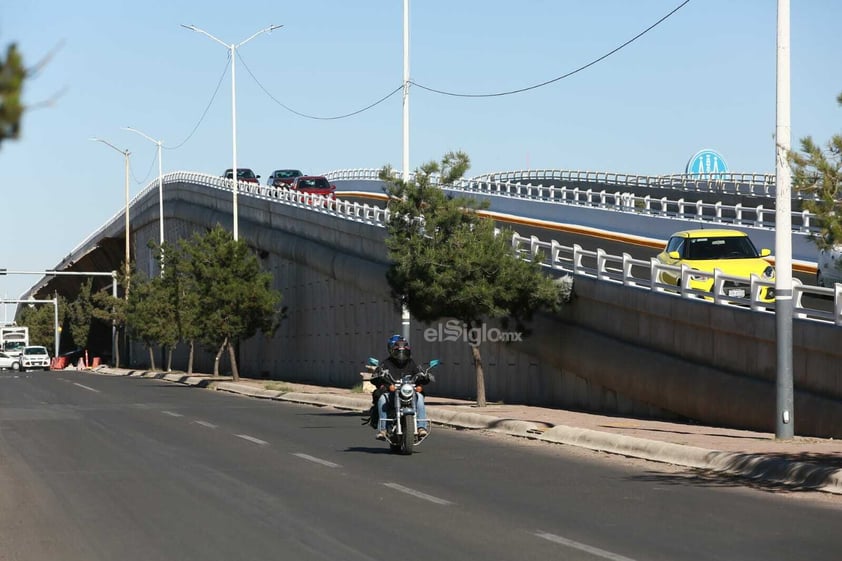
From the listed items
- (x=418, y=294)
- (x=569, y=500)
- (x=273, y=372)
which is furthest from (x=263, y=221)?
(x=569, y=500)

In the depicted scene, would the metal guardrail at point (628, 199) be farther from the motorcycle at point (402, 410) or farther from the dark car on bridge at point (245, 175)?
the motorcycle at point (402, 410)

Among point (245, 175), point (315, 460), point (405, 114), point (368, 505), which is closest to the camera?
point (368, 505)

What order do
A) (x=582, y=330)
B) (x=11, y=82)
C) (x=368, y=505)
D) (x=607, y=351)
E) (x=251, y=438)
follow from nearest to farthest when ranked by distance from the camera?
(x=11, y=82) < (x=368, y=505) < (x=251, y=438) < (x=607, y=351) < (x=582, y=330)

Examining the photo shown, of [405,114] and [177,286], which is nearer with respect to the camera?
[405,114]

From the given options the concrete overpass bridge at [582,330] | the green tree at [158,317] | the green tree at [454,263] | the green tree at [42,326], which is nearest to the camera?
the concrete overpass bridge at [582,330]

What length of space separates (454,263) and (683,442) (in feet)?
32.7

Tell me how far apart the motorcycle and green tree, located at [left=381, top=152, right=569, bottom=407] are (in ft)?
27.9

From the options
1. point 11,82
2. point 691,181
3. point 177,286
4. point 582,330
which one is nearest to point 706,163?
point 691,181

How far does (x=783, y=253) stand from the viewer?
18.2 metres

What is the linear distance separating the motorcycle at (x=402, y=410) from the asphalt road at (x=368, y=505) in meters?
0.52

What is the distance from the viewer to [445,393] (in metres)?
37.4

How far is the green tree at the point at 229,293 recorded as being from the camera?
173 feet

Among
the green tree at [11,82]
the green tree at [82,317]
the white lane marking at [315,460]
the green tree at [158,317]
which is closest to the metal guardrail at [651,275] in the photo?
Result: the white lane marking at [315,460]

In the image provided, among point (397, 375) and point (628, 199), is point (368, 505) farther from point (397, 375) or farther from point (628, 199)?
point (628, 199)
